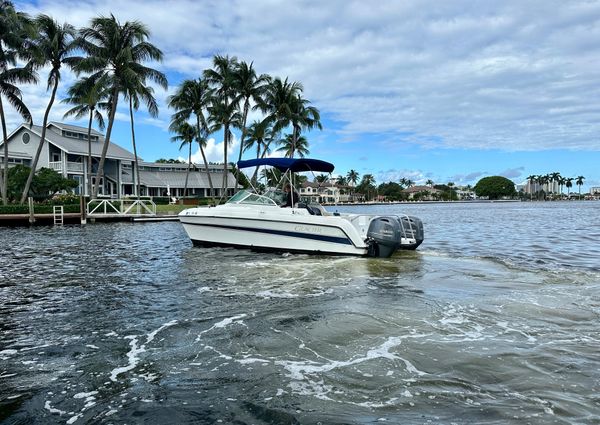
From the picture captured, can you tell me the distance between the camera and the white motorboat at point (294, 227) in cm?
1202

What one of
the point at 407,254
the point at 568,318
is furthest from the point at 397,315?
the point at 407,254

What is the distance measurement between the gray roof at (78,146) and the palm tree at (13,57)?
464 inches

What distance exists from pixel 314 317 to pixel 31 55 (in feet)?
107

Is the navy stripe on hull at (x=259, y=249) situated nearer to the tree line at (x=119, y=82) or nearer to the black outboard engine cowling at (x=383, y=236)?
the black outboard engine cowling at (x=383, y=236)

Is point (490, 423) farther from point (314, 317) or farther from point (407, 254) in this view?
point (407, 254)

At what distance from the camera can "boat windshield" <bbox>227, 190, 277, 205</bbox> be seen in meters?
13.8

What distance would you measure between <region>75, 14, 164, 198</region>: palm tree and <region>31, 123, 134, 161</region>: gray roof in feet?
42.1

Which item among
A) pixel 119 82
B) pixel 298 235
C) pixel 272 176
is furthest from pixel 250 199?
pixel 119 82

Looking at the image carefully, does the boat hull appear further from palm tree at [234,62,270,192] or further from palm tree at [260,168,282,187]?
palm tree at [234,62,270,192]

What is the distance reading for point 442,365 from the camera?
4.40 metres

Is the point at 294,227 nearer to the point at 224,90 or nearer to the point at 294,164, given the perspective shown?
the point at 294,164

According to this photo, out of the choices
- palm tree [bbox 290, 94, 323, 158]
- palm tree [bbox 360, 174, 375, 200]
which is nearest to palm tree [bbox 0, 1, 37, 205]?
palm tree [bbox 290, 94, 323, 158]

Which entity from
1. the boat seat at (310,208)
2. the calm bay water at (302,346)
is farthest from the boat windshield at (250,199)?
the calm bay water at (302,346)

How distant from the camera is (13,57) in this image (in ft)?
99.9
